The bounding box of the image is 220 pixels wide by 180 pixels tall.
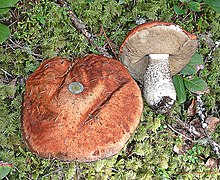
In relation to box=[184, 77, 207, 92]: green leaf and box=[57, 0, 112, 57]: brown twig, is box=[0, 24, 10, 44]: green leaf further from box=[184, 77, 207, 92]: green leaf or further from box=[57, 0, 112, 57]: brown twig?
box=[184, 77, 207, 92]: green leaf

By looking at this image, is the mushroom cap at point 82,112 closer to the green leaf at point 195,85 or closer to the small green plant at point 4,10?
the small green plant at point 4,10

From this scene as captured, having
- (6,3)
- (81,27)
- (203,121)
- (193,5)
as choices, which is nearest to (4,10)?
(6,3)

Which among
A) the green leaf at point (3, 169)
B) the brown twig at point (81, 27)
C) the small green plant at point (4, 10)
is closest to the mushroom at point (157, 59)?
the brown twig at point (81, 27)

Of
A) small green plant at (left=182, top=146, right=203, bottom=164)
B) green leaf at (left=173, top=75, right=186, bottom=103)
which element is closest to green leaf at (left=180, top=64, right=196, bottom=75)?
green leaf at (left=173, top=75, right=186, bottom=103)

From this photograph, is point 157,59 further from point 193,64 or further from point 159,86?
point 193,64

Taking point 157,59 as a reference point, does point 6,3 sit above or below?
above

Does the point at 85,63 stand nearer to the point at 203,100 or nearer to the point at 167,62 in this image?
the point at 167,62
